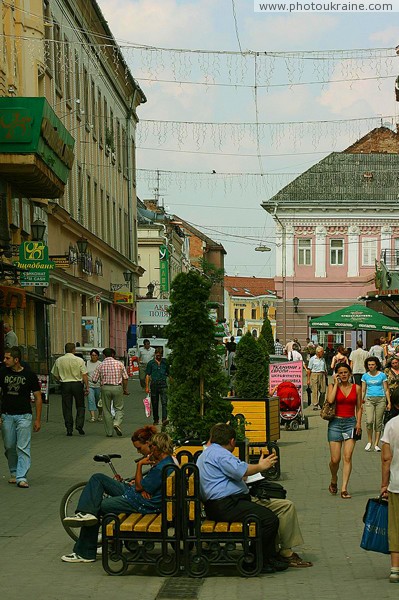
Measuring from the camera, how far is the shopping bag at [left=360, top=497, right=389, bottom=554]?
905cm

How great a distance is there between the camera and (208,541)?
920cm

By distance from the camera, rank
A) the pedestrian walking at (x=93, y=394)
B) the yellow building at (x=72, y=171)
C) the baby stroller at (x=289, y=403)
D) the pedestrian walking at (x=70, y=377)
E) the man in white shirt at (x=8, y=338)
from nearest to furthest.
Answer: the pedestrian walking at (x=70, y=377)
the baby stroller at (x=289, y=403)
the pedestrian walking at (x=93, y=394)
the man in white shirt at (x=8, y=338)
the yellow building at (x=72, y=171)

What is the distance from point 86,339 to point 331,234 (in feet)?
97.0

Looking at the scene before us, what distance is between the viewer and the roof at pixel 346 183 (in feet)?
229

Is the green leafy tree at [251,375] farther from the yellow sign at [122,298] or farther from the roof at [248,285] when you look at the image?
the roof at [248,285]

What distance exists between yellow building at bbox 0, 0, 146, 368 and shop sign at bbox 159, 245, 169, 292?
18.8 meters

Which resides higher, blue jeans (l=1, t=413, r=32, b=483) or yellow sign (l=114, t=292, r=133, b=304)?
yellow sign (l=114, t=292, r=133, b=304)

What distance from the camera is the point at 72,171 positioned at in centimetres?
4250

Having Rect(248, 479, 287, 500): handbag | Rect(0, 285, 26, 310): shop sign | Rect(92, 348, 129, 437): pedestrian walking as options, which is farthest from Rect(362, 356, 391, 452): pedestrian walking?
Rect(0, 285, 26, 310): shop sign

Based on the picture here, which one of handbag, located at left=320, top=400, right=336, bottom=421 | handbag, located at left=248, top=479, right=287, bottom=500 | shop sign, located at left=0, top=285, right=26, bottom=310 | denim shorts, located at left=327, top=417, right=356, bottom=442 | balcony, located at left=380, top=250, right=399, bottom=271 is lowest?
handbag, located at left=248, top=479, right=287, bottom=500

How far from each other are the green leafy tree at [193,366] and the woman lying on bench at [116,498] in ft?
9.40

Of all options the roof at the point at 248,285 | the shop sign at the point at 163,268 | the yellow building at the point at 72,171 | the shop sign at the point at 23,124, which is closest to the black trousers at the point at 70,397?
the yellow building at the point at 72,171

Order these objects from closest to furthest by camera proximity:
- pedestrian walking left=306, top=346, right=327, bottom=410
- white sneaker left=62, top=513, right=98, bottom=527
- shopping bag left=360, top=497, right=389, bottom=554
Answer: shopping bag left=360, top=497, right=389, bottom=554
white sneaker left=62, top=513, right=98, bottom=527
pedestrian walking left=306, top=346, right=327, bottom=410

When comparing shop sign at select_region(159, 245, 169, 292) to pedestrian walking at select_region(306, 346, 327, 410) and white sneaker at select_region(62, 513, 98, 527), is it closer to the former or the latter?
pedestrian walking at select_region(306, 346, 327, 410)
